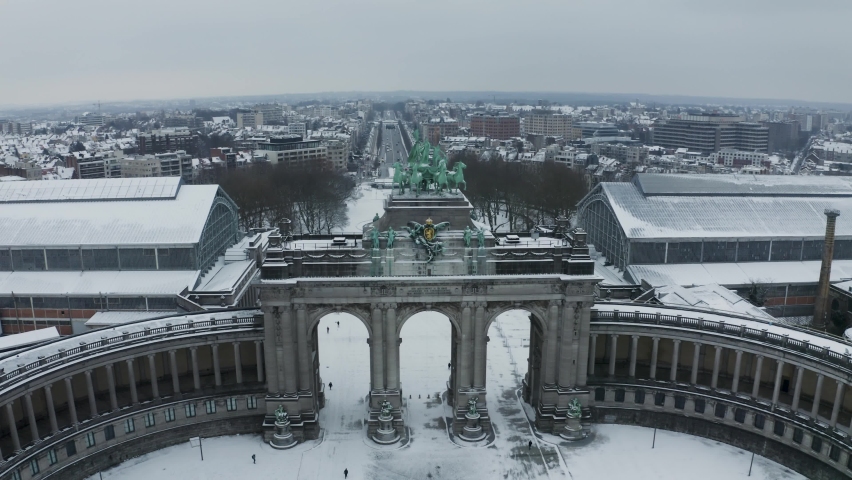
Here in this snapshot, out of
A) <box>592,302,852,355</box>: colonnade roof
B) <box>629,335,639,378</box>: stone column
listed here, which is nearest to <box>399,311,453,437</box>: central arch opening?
<box>592,302,852,355</box>: colonnade roof

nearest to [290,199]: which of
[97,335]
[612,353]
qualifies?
[97,335]

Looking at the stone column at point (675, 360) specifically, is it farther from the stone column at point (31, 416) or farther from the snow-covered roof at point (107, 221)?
the snow-covered roof at point (107, 221)

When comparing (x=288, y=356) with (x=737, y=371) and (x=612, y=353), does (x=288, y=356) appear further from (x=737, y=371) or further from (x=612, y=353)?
(x=737, y=371)

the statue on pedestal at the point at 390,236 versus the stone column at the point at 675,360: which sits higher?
the statue on pedestal at the point at 390,236

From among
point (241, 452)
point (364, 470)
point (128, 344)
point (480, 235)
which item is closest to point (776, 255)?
point (480, 235)

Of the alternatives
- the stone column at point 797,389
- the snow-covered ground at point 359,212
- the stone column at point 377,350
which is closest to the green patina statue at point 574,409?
the stone column at point 377,350

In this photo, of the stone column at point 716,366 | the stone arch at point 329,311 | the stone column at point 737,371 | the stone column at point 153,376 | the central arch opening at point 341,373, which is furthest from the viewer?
the central arch opening at point 341,373
